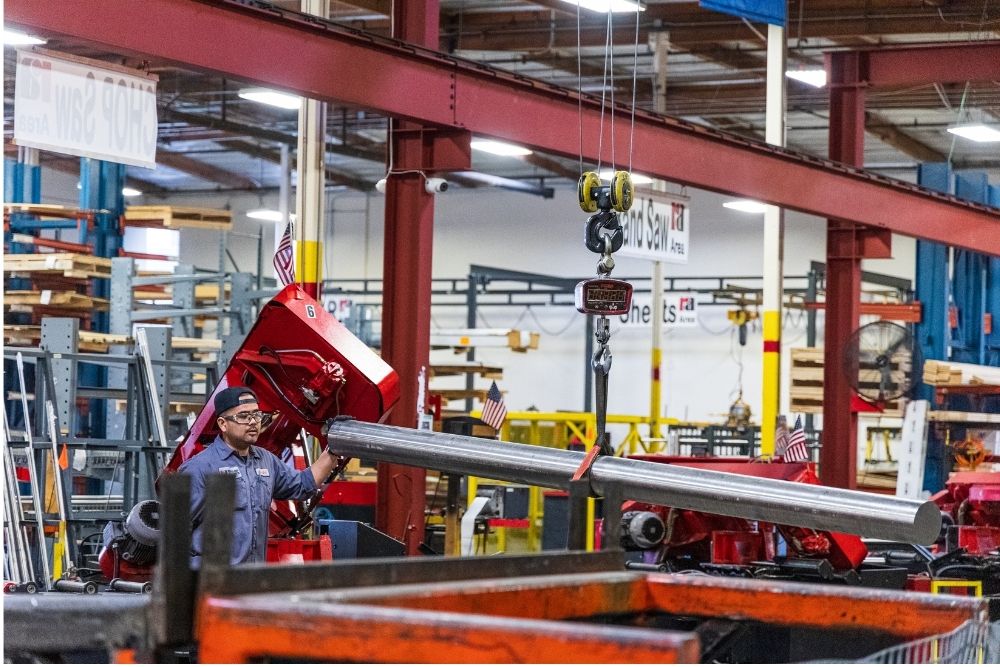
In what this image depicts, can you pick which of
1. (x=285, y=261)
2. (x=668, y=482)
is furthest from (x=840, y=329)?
(x=668, y=482)

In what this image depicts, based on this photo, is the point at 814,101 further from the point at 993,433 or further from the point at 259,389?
the point at 259,389

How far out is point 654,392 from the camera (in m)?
21.3

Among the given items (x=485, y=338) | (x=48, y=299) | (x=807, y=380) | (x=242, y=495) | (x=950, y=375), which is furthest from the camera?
(x=485, y=338)

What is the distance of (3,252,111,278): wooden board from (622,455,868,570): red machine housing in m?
6.80

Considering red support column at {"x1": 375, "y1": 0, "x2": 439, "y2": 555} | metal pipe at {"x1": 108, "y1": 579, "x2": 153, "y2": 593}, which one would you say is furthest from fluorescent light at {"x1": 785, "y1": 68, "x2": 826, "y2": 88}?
metal pipe at {"x1": 108, "y1": 579, "x2": 153, "y2": 593}

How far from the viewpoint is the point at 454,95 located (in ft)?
32.1

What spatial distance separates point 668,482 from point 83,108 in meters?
4.07

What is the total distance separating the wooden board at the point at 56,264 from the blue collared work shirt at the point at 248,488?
7.74 metres

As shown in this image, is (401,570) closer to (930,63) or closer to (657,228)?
(657,228)

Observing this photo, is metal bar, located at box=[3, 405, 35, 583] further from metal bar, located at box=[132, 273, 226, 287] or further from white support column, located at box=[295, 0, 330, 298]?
metal bar, located at box=[132, 273, 226, 287]

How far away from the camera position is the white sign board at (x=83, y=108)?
786 cm

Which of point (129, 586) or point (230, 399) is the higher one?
point (230, 399)

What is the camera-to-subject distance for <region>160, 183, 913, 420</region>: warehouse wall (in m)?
27.2

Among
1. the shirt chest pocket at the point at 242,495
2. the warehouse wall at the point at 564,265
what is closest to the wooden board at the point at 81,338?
the shirt chest pocket at the point at 242,495
